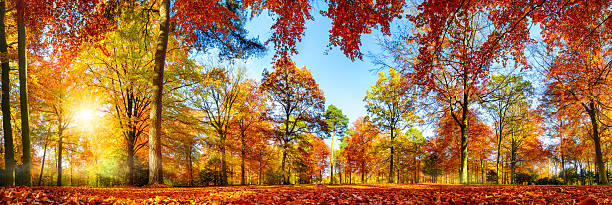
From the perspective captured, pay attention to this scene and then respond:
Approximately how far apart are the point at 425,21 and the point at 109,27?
10.0m

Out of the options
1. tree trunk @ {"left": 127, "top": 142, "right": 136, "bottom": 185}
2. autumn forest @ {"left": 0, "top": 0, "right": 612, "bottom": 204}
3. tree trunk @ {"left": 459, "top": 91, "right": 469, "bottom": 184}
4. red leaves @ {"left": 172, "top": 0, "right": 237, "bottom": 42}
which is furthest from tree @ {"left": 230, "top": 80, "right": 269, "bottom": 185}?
tree trunk @ {"left": 459, "top": 91, "right": 469, "bottom": 184}

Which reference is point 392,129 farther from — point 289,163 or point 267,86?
point 267,86

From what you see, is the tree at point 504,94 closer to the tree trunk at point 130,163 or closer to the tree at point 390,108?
the tree at point 390,108

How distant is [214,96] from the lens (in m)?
17.0

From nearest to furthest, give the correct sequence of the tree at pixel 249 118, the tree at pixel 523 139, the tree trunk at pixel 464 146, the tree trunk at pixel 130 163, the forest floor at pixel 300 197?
the forest floor at pixel 300 197 < the tree trunk at pixel 464 146 < the tree trunk at pixel 130 163 < the tree at pixel 249 118 < the tree at pixel 523 139

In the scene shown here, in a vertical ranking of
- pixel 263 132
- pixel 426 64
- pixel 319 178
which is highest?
pixel 426 64

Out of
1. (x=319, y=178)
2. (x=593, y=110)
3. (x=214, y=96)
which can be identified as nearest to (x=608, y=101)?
(x=593, y=110)

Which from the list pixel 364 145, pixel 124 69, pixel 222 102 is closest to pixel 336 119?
pixel 364 145

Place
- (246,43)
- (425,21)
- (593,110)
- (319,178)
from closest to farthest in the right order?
(425,21)
(246,43)
(593,110)
(319,178)

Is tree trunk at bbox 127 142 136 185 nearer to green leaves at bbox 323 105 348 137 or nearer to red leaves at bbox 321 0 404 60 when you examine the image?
red leaves at bbox 321 0 404 60

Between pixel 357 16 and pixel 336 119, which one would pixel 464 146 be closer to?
pixel 357 16

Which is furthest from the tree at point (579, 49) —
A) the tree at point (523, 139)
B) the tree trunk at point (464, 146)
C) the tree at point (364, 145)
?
the tree at point (364, 145)

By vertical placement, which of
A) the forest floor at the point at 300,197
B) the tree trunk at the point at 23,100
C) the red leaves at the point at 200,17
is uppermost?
the red leaves at the point at 200,17

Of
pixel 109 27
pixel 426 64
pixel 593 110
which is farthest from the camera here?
pixel 593 110
